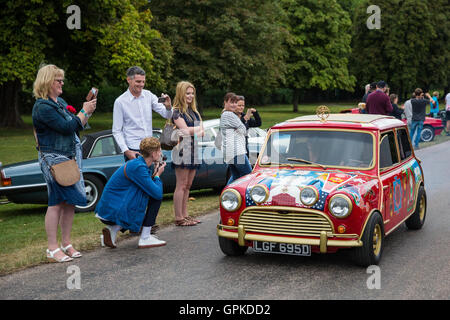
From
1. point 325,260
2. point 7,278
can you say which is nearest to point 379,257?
point 325,260

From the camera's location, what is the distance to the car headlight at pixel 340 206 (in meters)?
5.70

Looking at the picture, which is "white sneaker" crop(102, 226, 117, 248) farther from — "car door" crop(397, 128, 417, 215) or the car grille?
"car door" crop(397, 128, 417, 215)

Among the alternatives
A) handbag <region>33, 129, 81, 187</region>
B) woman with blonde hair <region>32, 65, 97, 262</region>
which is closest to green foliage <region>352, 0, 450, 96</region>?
woman with blonde hair <region>32, 65, 97, 262</region>

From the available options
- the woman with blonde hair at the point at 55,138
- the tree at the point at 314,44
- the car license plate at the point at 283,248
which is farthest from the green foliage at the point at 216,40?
the car license plate at the point at 283,248

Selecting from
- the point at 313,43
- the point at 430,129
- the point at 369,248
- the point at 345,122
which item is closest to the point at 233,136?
Answer: the point at 345,122

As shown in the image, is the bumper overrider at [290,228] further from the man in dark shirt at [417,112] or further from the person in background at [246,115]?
the man in dark shirt at [417,112]

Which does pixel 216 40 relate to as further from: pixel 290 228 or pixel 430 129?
pixel 290 228

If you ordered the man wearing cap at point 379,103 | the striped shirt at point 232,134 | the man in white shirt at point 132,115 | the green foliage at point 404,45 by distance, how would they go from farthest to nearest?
the green foliage at point 404,45 < the man wearing cap at point 379,103 < the striped shirt at point 232,134 < the man in white shirt at point 132,115

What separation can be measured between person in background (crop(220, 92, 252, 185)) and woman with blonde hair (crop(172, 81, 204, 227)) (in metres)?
0.52

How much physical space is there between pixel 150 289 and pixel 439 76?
59.2 meters

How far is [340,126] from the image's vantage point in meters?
6.77

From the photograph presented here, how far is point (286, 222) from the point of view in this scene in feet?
19.3

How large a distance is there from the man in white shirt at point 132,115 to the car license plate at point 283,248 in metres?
2.27

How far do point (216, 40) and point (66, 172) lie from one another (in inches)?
1216
